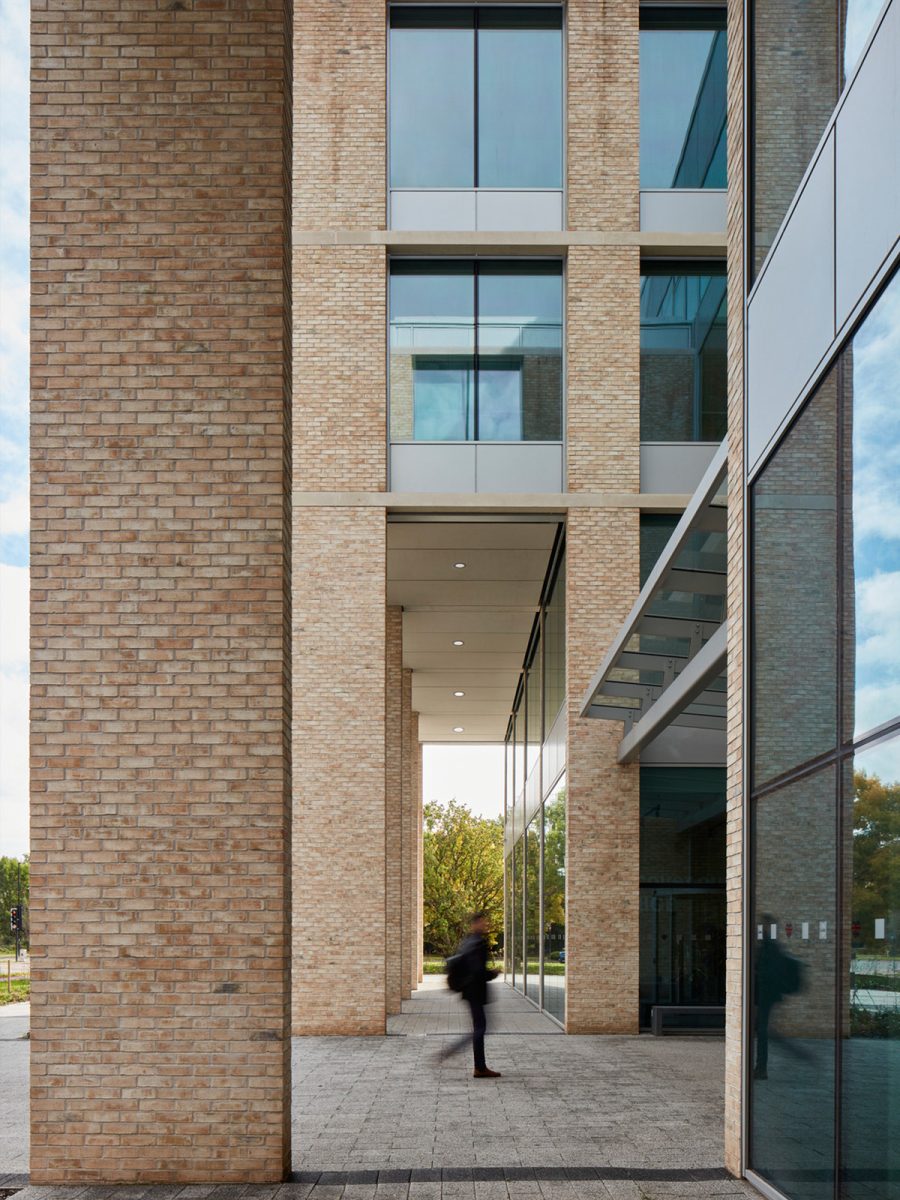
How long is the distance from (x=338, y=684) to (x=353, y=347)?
496cm

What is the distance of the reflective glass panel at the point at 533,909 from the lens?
25562 mm

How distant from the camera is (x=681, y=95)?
20.8 metres

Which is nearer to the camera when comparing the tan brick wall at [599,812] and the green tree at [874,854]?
the green tree at [874,854]

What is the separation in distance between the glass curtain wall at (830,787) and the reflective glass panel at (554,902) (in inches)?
494

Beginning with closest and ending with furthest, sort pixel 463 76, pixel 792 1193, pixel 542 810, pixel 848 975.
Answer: pixel 848 975, pixel 792 1193, pixel 463 76, pixel 542 810

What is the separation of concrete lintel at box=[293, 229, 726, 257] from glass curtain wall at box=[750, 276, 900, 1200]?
1203 centimetres

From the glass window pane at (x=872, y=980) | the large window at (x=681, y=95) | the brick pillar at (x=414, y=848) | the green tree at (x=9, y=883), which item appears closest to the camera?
the glass window pane at (x=872, y=980)

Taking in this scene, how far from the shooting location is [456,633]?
1157 inches

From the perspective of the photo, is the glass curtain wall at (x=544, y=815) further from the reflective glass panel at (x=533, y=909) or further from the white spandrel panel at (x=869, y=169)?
the white spandrel panel at (x=869, y=169)

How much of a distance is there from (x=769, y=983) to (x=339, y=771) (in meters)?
11.9

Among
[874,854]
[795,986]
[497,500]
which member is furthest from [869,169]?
[497,500]

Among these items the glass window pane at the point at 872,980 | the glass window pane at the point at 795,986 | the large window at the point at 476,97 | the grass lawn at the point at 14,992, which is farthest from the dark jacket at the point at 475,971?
the grass lawn at the point at 14,992

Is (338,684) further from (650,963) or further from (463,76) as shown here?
(463,76)

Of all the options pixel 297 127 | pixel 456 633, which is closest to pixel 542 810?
pixel 456 633
